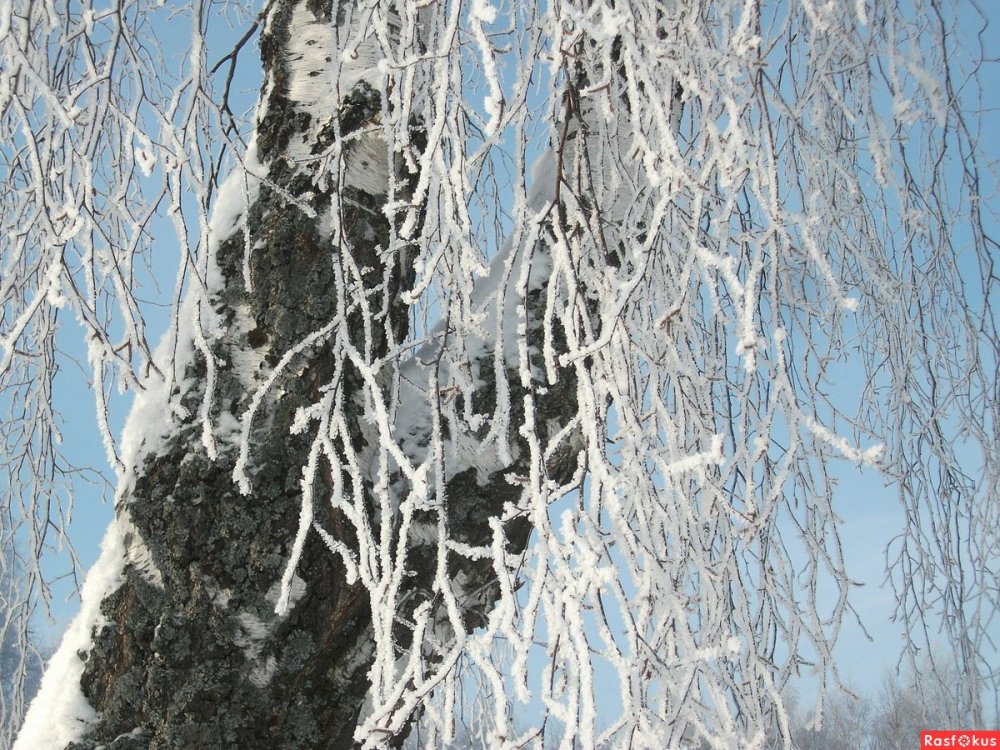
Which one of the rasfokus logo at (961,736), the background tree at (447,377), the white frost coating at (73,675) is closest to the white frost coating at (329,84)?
the background tree at (447,377)

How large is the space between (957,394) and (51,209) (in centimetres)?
179

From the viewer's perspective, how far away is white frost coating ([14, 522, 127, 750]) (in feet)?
4.34

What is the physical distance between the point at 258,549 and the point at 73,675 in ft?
1.29

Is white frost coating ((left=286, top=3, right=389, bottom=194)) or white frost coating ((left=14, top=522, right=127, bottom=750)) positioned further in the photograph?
white frost coating ((left=286, top=3, right=389, bottom=194))

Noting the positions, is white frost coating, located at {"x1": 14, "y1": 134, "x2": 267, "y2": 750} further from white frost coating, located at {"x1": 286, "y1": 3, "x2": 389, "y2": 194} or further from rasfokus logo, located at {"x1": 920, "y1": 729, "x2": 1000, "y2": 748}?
rasfokus logo, located at {"x1": 920, "y1": 729, "x2": 1000, "y2": 748}

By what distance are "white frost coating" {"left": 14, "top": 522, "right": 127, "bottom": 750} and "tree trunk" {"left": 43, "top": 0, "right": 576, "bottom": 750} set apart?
2 centimetres

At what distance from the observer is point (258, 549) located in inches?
51.3

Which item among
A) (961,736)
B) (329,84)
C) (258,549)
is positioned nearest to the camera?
(258,549)

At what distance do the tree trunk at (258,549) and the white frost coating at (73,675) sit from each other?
0.02 metres

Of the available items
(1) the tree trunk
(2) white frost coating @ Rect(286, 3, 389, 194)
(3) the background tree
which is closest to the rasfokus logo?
(3) the background tree

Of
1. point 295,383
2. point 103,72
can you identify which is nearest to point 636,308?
point 295,383

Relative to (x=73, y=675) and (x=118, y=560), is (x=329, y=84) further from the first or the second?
(x=73, y=675)

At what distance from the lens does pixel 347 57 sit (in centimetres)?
112

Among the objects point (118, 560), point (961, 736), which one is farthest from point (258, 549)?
point (961, 736)
